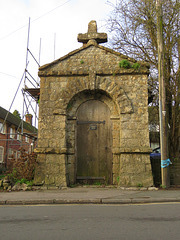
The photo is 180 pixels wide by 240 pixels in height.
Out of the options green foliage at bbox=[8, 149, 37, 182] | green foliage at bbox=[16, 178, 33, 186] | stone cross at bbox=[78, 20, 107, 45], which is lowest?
green foliage at bbox=[16, 178, 33, 186]

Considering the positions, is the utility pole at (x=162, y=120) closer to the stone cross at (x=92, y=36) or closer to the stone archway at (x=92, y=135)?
the stone archway at (x=92, y=135)

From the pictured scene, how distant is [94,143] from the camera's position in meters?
10.5

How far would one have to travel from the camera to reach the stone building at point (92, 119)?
976 cm

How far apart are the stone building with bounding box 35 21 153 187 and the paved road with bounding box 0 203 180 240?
3.51 metres

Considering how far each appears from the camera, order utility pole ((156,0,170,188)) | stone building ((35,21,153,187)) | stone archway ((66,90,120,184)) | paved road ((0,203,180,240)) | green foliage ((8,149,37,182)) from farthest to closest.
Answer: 1. stone archway ((66,90,120,184))
2. green foliage ((8,149,37,182))
3. stone building ((35,21,153,187))
4. utility pole ((156,0,170,188))
5. paved road ((0,203,180,240))

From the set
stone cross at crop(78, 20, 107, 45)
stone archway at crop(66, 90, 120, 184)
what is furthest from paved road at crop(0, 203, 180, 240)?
stone cross at crop(78, 20, 107, 45)

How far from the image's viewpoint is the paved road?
3969 millimetres

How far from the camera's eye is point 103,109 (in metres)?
10.7

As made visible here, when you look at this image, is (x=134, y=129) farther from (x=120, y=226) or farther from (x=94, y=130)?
(x=120, y=226)

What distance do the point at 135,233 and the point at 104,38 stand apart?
30.8 ft

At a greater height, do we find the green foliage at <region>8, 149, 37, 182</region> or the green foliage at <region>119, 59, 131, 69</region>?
the green foliage at <region>119, 59, 131, 69</region>

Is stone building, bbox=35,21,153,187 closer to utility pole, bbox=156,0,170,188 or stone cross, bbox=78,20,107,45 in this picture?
utility pole, bbox=156,0,170,188

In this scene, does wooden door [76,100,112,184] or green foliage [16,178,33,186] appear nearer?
green foliage [16,178,33,186]

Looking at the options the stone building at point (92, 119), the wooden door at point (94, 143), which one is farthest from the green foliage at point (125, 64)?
the wooden door at point (94, 143)
